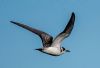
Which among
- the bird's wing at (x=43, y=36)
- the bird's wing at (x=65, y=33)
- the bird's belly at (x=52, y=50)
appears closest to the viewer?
the bird's wing at (x=65, y=33)

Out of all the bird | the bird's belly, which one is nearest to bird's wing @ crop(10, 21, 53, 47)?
the bird

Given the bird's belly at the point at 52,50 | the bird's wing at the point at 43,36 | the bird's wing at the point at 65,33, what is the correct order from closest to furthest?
the bird's wing at the point at 65,33, the bird's belly at the point at 52,50, the bird's wing at the point at 43,36

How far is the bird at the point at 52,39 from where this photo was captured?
31789mm

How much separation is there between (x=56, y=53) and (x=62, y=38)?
1.29m

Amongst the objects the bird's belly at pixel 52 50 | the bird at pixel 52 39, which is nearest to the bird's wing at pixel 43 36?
→ the bird at pixel 52 39

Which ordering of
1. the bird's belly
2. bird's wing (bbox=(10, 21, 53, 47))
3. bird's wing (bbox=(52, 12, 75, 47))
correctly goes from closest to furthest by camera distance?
bird's wing (bbox=(52, 12, 75, 47)) → the bird's belly → bird's wing (bbox=(10, 21, 53, 47))

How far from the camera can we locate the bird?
A: 3179 cm

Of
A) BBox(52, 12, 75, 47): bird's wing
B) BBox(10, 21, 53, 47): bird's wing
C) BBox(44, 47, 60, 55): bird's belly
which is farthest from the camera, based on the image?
BBox(10, 21, 53, 47): bird's wing

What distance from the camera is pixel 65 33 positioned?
32.0 m

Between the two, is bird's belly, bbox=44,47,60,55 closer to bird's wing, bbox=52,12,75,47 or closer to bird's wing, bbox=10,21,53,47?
bird's wing, bbox=52,12,75,47

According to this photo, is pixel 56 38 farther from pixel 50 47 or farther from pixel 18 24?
pixel 18 24

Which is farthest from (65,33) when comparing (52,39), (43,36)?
(43,36)

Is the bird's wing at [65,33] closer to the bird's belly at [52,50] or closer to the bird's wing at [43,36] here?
the bird's belly at [52,50]

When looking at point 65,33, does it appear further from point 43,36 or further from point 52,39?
point 43,36
